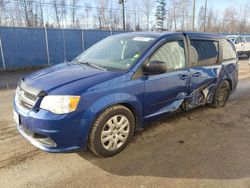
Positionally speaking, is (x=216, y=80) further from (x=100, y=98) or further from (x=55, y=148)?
(x=55, y=148)

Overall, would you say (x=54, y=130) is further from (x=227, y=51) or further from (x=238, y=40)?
(x=238, y=40)

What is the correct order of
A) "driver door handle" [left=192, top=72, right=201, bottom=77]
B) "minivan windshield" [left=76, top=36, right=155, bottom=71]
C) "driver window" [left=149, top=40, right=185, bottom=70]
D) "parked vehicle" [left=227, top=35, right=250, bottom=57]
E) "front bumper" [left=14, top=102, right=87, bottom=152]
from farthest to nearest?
"parked vehicle" [left=227, top=35, right=250, bottom=57] → "driver door handle" [left=192, top=72, right=201, bottom=77] → "driver window" [left=149, top=40, right=185, bottom=70] → "minivan windshield" [left=76, top=36, right=155, bottom=71] → "front bumper" [left=14, top=102, right=87, bottom=152]

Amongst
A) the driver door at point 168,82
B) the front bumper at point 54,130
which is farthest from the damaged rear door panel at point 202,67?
the front bumper at point 54,130

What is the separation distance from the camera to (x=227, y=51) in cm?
546

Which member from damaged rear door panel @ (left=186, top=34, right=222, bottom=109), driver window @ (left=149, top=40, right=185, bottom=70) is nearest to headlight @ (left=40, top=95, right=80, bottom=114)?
driver window @ (left=149, top=40, right=185, bottom=70)

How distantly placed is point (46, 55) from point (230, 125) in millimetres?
11323

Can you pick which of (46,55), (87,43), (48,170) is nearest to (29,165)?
(48,170)

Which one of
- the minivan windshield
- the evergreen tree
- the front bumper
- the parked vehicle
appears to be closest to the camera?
the front bumper

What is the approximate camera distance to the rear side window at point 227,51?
5.32m

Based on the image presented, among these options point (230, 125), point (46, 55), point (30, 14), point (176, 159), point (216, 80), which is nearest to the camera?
point (176, 159)

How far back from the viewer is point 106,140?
10.7 ft

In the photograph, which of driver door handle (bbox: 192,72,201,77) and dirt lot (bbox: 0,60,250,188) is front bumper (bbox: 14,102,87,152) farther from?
driver door handle (bbox: 192,72,201,77)

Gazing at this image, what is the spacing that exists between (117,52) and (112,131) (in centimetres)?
139

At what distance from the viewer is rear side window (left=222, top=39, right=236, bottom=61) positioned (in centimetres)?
532
